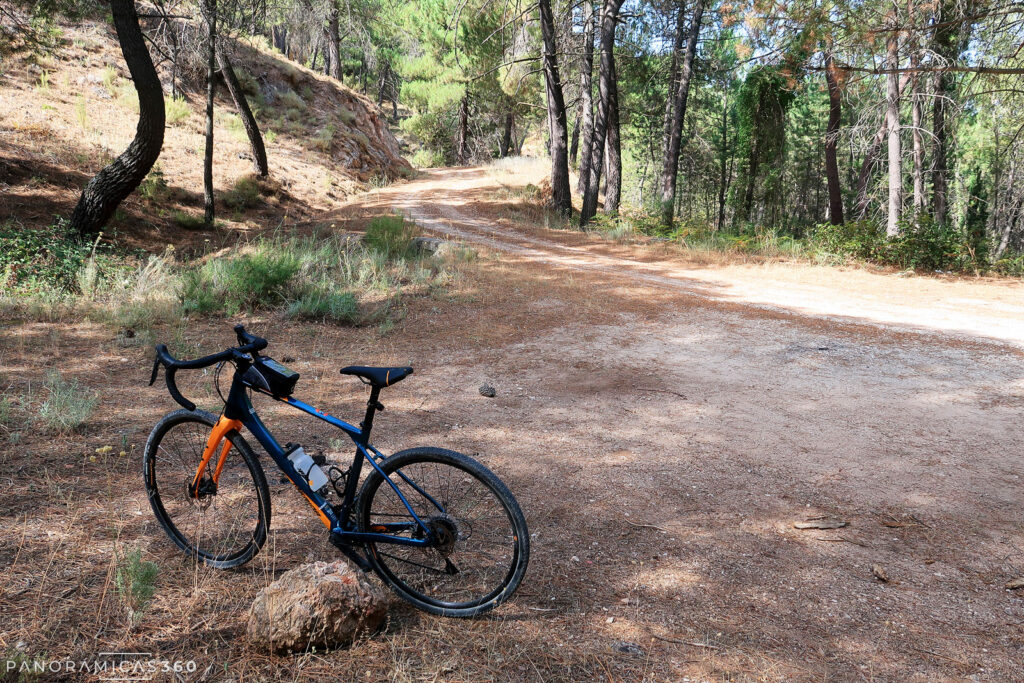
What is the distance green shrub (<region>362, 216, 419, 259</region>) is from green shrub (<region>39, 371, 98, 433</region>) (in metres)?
6.76

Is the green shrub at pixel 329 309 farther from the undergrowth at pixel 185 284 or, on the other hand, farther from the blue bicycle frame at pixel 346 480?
the blue bicycle frame at pixel 346 480

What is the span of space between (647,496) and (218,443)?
2.50m

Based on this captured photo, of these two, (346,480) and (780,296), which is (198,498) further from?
(780,296)

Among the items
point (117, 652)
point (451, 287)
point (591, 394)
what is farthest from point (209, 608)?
point (451, 287)

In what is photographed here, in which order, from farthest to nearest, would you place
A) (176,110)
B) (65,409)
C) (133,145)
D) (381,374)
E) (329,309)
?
(176,110), (133,145), (329,309), (65,409), (381,374)

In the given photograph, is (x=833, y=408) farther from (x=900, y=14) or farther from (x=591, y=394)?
(x=900, y=14)

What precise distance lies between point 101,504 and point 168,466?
73 cm

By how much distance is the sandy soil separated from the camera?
2514mm

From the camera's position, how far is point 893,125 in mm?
12570

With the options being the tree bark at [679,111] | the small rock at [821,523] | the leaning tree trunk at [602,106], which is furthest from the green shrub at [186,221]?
the small rock at [821,523]

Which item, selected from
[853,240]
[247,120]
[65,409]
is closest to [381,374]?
[65,409]

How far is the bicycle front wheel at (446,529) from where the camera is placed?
2.57m

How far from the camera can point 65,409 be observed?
15.0 feet

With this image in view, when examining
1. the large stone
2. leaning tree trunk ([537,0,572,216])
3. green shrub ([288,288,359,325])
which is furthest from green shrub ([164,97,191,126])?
the large stone
